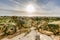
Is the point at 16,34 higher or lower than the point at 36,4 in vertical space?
lower

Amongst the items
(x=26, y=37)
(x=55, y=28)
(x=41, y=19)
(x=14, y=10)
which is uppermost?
(x=14, y=10)

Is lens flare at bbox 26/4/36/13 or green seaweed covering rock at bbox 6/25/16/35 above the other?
lens flare at bbox 26/4/36/13

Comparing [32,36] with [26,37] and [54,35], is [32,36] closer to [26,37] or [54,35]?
[26,37]

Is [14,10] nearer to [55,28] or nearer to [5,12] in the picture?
[5,12]

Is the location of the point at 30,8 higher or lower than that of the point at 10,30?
higher

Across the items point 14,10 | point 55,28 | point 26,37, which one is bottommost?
point 26,37

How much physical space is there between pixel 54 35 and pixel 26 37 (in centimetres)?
37

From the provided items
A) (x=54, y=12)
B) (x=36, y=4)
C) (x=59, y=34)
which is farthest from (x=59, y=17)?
(x=36, y=4)

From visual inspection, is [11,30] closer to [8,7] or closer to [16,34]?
[16,34]

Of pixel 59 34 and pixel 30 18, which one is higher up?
pixel 30 18

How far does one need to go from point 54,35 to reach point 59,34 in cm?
7

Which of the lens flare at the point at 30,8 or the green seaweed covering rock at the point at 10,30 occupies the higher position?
the lens flare at the point at 30,8

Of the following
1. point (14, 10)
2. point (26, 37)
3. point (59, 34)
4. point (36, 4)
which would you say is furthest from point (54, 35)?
point (14, 10)

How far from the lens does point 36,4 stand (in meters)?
1.37
